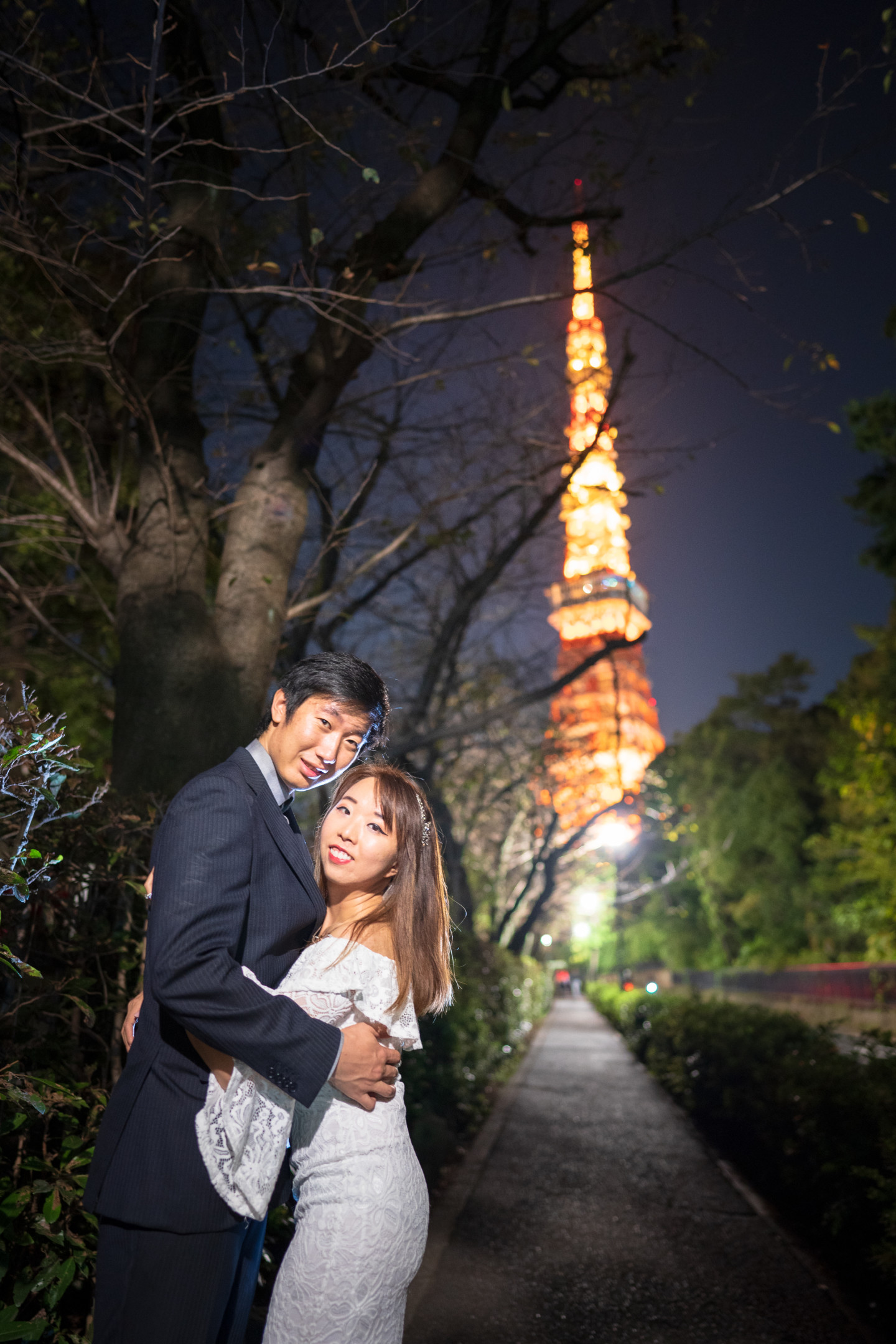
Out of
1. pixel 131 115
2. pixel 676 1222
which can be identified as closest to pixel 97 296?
pixel 131 115

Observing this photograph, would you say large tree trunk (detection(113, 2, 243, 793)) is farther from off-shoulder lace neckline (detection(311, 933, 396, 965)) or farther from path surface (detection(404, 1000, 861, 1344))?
path surface (detection(404, 1000, 861, 1344))

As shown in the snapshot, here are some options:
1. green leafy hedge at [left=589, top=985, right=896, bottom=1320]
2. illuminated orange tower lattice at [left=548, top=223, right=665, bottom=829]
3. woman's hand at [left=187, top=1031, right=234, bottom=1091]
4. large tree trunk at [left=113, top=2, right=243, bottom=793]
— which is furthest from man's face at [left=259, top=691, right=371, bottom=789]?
illuminated orange tower lattice at [left=548, top=223, right=665, bottom=829]

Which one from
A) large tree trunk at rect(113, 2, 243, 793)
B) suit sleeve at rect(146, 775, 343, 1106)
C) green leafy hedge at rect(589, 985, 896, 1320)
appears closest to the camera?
suit sleeve at rect(146, 775, 343, 1106)

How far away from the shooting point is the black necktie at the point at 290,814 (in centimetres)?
197

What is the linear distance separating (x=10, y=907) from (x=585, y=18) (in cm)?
686

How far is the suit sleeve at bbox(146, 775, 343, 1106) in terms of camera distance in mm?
1506

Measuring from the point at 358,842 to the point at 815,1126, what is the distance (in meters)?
4.05

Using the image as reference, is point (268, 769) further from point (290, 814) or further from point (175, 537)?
point (175, 537)

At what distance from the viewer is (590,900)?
3762cm

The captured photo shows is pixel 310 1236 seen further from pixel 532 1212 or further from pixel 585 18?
pixel 585 18

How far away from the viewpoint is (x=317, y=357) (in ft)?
17.4

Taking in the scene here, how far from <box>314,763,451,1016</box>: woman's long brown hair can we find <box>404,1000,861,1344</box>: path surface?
2.48 m

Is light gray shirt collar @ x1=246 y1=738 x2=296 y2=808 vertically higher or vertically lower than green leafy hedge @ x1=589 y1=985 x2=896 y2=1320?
higher

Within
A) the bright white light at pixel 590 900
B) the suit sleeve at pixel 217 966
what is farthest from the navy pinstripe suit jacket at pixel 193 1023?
the bright white light at pixel 590 900
